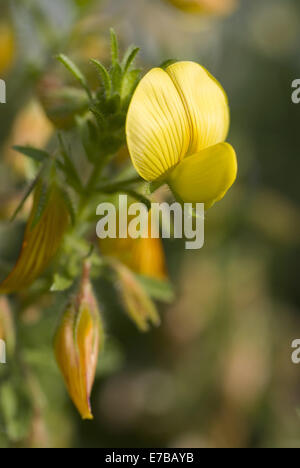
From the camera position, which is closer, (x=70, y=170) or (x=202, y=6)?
Result: (x=70, y=170)

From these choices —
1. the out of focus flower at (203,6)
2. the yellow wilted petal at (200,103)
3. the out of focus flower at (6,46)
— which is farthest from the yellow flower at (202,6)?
the yellow wilted petal at (200,103)

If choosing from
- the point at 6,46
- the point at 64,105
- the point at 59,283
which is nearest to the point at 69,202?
the point at 59,283

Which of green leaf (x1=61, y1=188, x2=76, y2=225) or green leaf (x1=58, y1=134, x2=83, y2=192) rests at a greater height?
green leaf (x1=58, y1=134, x2=83, y2=192)

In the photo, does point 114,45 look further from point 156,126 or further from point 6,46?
point 6,46

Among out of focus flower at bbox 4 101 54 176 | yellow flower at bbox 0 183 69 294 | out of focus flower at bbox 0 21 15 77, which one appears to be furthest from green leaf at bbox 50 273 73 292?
out of focus flower at bbox 0 21 15 77

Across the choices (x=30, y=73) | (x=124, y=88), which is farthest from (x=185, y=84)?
(x=30, y=73)

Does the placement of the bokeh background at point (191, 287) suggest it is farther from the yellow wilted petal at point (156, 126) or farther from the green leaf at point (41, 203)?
the yellow wilted petal at point (156, 126)

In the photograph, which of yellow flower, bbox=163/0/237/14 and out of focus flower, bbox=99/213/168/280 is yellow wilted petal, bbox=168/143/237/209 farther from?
yellow flower, bbox=163/0/237/14
